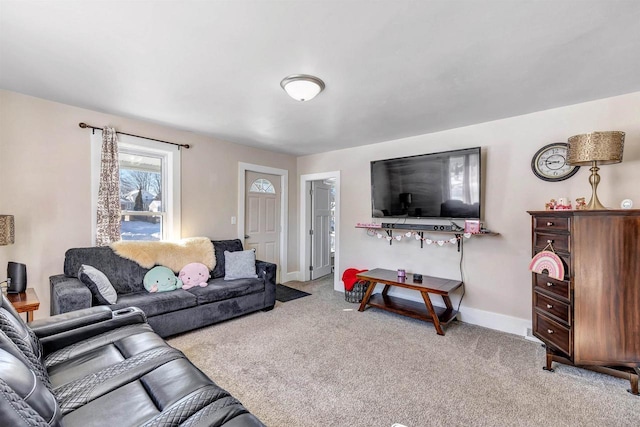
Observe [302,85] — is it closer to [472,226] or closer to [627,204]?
[472,226]

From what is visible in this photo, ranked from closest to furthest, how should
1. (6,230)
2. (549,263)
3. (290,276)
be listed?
(6,230) → (549,263) → (290,276)

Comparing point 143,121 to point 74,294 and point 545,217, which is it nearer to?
point 74,294

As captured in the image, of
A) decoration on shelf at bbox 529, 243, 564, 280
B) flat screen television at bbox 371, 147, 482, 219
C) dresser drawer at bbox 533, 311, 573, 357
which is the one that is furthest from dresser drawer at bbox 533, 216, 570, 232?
dresser drawer at bbox 533, 311, 573, 357

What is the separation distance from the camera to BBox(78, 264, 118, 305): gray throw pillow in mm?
2537

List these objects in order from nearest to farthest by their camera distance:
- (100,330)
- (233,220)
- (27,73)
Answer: (100,330), (27,73), (233,220)

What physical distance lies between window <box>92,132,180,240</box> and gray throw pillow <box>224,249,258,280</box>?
72cm

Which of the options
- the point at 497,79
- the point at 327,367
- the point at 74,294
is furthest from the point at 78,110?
the point at 497,79

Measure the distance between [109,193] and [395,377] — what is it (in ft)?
11.0

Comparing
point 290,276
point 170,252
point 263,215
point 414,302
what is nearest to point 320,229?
point 290,276

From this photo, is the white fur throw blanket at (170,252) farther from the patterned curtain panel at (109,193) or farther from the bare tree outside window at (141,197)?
the bare tree outside window at (141,197)

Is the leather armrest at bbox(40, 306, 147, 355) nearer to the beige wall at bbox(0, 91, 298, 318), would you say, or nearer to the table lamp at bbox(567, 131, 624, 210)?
the beige wall at bbox(0, 91, 298, 318)

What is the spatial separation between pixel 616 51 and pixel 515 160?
1.33 meters

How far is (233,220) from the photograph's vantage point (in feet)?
14.4

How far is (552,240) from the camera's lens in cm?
242
